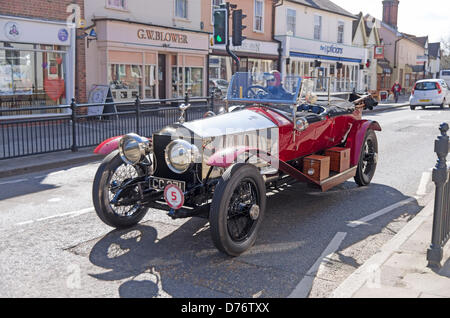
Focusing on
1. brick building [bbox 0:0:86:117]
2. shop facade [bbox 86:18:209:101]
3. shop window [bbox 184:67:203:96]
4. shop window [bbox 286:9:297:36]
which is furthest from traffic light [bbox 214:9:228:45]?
shop window [bbox 286:9:297:36]

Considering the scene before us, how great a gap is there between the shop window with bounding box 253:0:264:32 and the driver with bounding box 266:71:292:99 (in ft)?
65.1

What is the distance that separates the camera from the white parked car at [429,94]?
80.2 ft

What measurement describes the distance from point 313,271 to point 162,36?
15.9m

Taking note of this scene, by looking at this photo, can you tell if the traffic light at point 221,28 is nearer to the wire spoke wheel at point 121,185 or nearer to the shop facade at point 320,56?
the wire spoke wheel at point 121,185

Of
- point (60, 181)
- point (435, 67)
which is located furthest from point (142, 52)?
point (435, 67)

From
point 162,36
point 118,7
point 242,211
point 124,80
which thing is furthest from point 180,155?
point 162,36

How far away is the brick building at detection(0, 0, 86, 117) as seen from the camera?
1383 centimetres

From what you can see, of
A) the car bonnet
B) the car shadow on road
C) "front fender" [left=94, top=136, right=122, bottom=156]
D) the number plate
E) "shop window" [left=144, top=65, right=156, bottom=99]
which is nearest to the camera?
the car shadow on road

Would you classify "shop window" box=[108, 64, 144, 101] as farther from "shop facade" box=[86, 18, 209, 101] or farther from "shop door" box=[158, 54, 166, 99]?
"shop door" box=[158, 54, 166, 99]

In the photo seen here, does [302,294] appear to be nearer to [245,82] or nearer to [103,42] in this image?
[245,82]

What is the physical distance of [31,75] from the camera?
14.7 metres

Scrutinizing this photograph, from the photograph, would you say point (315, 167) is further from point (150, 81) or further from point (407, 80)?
point (407, 80)

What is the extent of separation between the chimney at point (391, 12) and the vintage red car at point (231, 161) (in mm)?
49445

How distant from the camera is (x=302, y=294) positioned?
3697 millimetres
